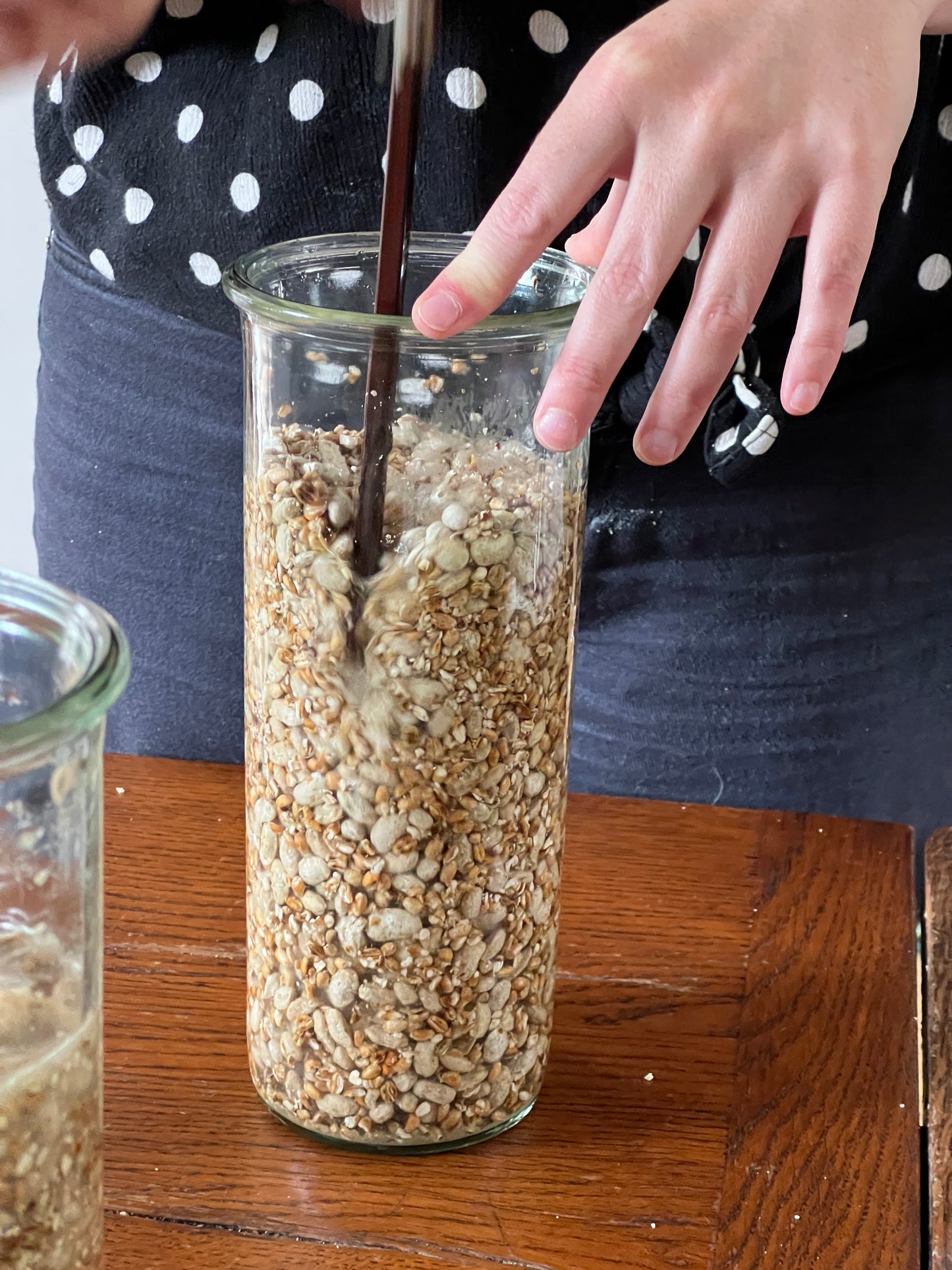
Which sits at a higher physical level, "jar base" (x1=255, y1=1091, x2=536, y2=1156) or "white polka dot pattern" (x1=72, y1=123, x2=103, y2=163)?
"white polka dot pattern" (x1=72, y1=123, x2=103, y2=163)

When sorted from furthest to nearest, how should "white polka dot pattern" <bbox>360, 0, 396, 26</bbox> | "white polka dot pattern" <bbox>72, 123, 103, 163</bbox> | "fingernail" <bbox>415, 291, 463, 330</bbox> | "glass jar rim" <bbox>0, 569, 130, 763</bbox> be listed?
"white polka dot pattern" <bbox>72, 123, 103, 163</bbox> < "white polka dot pattern" <bbox>360, 0, 396, 26</bbox> < "fingernail" <bbox>415, 291, 463, 330</bbox> < "glass jar rim" <bbox>0, 569, 130, 763</bbox>

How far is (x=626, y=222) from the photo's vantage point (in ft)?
1.48

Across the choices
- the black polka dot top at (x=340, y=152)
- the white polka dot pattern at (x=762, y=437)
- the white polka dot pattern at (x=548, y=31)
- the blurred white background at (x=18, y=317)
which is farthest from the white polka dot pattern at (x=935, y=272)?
the blurred white background at (x=18, y=317)

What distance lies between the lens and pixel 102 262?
0.79m

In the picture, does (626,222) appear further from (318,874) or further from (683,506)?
(683,506)

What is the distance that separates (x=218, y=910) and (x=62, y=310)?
0.40 metres

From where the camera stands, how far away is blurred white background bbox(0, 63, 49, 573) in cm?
132

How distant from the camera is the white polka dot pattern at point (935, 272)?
0.74m

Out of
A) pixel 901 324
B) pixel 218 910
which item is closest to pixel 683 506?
pixel 901 324

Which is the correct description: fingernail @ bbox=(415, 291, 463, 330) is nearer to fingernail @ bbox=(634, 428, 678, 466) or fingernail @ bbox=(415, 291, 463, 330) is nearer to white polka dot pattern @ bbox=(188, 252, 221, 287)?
fingernail @ bbox=(634, 428, 678, 466)

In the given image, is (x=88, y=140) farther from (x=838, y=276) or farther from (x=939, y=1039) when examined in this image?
(x=939, y=1039)

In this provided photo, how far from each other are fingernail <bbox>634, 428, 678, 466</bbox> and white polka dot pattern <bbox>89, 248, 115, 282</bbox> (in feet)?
1.33

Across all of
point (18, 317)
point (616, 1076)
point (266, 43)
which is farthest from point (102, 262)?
point (18, 317)

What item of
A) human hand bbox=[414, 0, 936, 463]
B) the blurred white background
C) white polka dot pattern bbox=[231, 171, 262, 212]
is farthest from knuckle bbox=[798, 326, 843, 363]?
the blurred white background
